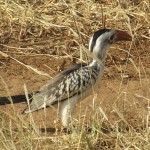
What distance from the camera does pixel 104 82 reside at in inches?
235

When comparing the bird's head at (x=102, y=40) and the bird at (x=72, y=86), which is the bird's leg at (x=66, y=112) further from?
the bird's head at (x=102, y=40)

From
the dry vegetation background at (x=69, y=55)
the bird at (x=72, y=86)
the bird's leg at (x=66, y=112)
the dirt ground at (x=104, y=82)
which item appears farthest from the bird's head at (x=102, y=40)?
the bird's leg at (x=66, y=112)

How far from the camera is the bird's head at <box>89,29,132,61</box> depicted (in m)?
5.23

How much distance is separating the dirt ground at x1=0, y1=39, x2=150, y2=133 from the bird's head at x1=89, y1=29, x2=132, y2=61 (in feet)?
0.74

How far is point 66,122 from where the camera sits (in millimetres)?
4793

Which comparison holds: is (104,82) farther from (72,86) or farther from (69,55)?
(72,86)

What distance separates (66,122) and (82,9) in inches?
104

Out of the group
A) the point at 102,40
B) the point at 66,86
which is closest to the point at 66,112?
the point at 66,86

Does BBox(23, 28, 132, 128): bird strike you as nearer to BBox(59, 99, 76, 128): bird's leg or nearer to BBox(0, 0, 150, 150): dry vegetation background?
BBox(59, 99, 76, 128): bird's leg

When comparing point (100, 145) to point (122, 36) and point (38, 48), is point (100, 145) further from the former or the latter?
point (38, 48)

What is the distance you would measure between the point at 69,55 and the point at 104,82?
0.53 metres

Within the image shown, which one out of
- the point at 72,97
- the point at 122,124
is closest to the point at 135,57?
the point at 72,97

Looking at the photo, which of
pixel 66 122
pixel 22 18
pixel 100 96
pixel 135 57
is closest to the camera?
pixel 66 122

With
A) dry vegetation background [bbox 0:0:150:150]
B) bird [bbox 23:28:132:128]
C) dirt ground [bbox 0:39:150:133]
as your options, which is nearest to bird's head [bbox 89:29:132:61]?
bird [bbox 23:28:132:128]
